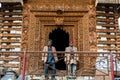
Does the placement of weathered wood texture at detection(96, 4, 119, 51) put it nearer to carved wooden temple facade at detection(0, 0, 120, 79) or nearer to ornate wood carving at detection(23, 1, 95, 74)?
carved wooden temple facade at detection(0, 0, 120, 79)

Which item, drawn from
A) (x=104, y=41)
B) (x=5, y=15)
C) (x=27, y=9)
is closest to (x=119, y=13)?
(x=104, y=41)

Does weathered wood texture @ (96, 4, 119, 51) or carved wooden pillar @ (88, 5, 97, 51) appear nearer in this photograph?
carved wooden pillar @ (88, 5, 97, 51)

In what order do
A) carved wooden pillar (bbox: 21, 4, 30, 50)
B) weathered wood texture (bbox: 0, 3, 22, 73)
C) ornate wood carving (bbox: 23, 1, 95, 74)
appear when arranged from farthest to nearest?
ornate wood carving (bbox: 23, 1, 95, 74), carved wooden pillar (bbox: 21, 4, 30, 50), weathered wood texture (bbox: 0, 3, 22, 73)

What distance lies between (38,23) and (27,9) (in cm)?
75

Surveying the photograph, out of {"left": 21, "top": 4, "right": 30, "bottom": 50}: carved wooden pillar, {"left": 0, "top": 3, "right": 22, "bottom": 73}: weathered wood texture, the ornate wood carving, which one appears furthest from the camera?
the ornate wood carving

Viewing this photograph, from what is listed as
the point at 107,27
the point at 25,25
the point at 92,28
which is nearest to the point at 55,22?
the point at 25,25

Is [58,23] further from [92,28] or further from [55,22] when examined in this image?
[92,28]

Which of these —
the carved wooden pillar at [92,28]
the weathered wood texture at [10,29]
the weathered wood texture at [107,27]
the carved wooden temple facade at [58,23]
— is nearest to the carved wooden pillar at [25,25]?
Result: the carved wooden temple facade at [58,23]

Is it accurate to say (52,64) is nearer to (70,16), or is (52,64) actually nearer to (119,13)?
(70,16)

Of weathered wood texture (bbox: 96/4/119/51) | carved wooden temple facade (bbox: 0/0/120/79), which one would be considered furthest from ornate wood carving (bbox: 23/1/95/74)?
weathered wood texture (bbox: 96/4/119/51)

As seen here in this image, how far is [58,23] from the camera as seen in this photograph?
13.6m

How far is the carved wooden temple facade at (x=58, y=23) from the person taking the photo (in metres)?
13.4

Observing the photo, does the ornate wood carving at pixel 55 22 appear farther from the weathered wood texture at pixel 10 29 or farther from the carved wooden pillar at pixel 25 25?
the weathered wood texture at pixel 10 29

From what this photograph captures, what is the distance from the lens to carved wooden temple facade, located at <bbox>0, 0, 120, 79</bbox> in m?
13.4
